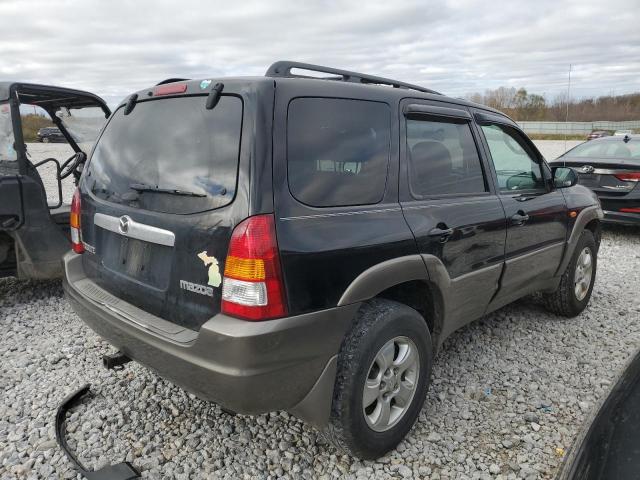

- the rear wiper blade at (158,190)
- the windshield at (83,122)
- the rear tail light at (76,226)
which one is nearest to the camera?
the rear wiper blade at (158,190)

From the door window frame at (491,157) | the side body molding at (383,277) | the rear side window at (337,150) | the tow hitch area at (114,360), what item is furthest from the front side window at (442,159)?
the tow hitch area at (114,360)

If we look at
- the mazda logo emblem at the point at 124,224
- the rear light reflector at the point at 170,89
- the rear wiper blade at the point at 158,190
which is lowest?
the mazda logo emblem at the point at 124,224

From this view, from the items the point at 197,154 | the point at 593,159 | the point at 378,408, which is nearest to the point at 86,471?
the point at 378,408

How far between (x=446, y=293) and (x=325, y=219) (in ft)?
3.28

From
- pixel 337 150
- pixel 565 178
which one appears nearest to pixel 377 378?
pixel 337 150

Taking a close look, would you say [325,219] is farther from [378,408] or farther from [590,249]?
[590,249]

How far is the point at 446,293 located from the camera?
2795mm

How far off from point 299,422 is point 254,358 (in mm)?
1082

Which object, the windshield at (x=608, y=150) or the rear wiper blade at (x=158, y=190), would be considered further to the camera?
the windshield at (x=608, y=150)

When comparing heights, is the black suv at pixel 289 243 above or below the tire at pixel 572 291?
above

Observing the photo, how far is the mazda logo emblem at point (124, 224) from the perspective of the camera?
246 cm

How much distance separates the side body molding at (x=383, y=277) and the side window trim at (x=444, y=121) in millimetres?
379

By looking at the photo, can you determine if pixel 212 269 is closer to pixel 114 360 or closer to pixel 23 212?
pixel 114 360

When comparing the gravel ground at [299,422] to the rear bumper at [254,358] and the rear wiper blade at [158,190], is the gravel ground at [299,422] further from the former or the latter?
the rear wiper blade at [158,190]
